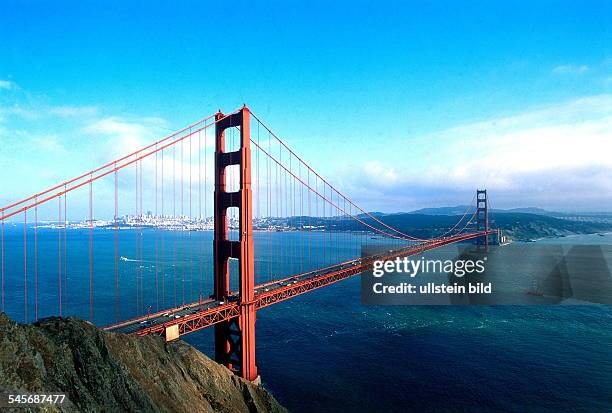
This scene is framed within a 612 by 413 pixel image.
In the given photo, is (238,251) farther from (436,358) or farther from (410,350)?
(436,358)

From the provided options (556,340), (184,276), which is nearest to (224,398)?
(556,340)

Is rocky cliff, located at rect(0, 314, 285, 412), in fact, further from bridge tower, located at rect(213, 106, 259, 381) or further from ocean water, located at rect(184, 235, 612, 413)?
ocean water, located at rect(184, 235, 612, 413)

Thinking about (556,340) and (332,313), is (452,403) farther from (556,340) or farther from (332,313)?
(332,313)

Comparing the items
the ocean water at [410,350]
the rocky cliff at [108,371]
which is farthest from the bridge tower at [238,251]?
the ocean water at [410,350]

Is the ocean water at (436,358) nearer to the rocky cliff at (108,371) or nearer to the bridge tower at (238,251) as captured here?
the bridge tower at (238,251)

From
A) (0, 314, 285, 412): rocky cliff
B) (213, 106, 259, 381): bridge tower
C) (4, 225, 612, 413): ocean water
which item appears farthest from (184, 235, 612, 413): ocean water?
(0, 314, 285, 412): rocky cliff

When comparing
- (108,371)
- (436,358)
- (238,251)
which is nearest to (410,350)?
(436,358)
